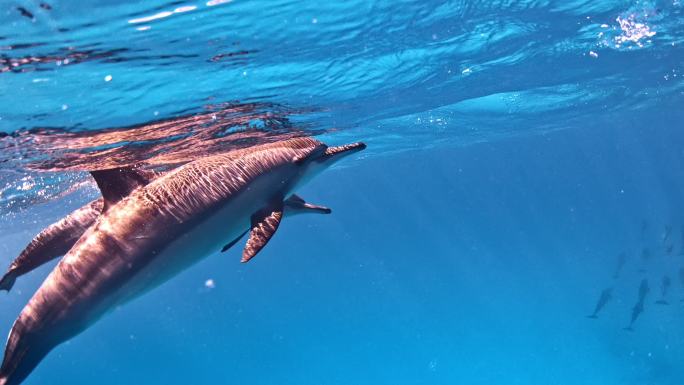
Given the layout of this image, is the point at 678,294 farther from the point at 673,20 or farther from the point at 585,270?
the point at 673,20

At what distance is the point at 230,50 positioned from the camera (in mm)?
Answer: 9453

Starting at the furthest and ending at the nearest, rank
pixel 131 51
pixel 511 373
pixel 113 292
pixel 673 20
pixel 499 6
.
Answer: pixel 511 373
pixel 673 20
pixel 499 6
pixel 131 51
pixel 113 292

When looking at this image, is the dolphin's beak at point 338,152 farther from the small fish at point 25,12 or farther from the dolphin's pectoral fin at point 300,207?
the small fish at point 25,12

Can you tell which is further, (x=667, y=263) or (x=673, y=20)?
(x=667, y=263)

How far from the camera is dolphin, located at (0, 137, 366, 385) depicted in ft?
13.5

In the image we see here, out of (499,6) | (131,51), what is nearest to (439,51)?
(499,6)

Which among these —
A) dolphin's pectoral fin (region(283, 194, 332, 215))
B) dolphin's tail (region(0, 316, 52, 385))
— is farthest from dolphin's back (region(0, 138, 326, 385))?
dolphin's pectoral fin (region(283, 194, 332, 215))

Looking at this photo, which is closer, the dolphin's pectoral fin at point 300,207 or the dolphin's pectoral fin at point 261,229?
the dolphin's pectoral fin at point 261,229

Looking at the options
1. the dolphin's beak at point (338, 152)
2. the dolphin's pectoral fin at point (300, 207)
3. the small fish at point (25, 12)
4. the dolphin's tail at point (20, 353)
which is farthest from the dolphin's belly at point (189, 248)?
the small fish at point (25, 12)

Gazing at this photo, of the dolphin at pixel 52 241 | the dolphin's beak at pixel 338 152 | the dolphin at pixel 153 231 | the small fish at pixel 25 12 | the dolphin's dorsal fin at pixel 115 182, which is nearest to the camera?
the dolphin at pixel 153 231

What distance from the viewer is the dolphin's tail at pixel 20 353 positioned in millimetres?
3947

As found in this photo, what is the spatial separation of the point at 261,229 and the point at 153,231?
1042mm

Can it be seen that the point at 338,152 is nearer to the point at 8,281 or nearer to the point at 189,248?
the point at 189,248

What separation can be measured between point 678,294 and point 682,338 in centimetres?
678
